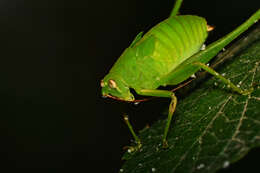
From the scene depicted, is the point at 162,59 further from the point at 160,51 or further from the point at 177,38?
the point at 177,38

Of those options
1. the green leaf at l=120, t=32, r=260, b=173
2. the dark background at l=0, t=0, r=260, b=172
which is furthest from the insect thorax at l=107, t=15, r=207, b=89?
the dark background at l=0, t=0, r=260, b=172

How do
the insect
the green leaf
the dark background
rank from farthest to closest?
1. the dark background
2. the insect
3. the green leaf

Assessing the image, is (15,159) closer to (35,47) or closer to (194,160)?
(35,47)

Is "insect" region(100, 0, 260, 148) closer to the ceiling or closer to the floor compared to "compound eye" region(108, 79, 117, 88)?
closer to the ceiling

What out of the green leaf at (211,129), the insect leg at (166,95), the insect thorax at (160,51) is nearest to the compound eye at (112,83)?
the insect thorax at (160,51)

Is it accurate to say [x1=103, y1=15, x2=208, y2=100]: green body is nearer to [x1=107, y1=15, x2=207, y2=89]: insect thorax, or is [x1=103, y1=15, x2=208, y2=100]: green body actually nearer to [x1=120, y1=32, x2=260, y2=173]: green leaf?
[x1=107, y1=15, x2=207, y2=89]: insect thorax

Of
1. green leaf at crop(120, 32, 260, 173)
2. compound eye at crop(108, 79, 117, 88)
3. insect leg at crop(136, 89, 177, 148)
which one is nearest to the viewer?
green leaf at crop(120, 32, 260, 173)

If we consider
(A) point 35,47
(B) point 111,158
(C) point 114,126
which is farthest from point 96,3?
(B) point 111,158
